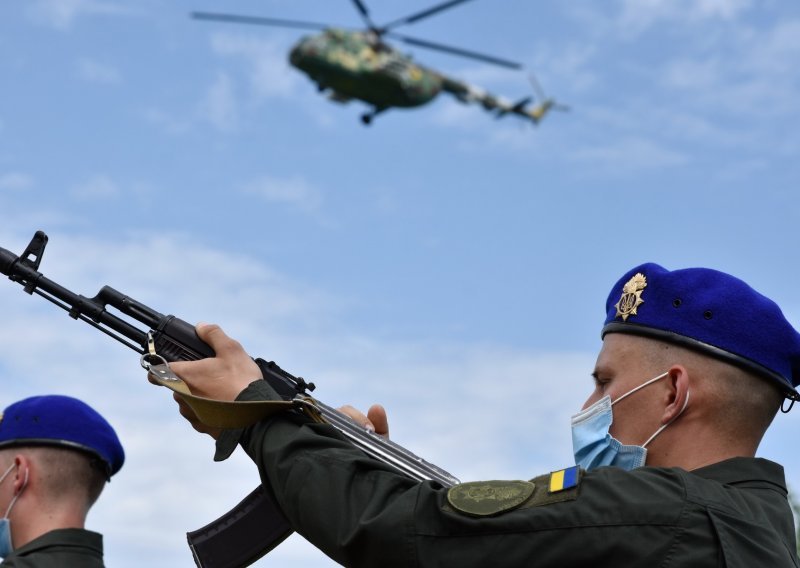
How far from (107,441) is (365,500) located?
15.1 feet

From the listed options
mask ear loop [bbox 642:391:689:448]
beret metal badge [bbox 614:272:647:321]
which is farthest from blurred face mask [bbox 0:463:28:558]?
mask ear loop [bbox 642:391:689:448]

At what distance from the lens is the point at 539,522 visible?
3549 millimetres

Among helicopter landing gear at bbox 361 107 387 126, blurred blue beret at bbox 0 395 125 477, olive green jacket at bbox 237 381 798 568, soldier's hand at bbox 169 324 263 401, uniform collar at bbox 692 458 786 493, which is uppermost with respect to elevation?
helicopter landing gear at bbox 361 107 387 126

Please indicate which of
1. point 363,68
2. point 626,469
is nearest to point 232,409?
point 626,469

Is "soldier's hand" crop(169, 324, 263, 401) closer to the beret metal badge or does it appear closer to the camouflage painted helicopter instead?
the beret metal badge

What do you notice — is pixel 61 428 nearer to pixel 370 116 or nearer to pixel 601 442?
pixel 601 442

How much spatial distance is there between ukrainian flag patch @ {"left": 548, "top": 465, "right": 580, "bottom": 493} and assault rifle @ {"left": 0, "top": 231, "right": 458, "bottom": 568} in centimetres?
76

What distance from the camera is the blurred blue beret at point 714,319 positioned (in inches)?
172

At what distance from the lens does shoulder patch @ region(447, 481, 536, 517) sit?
3600 millimetres

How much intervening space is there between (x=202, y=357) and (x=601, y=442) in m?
1.53

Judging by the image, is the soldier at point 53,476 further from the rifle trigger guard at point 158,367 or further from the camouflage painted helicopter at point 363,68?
the camouflage painted helicopter at point 363,68

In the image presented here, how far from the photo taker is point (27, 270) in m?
5.55

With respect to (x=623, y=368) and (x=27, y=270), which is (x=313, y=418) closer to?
(x=623, y=368)

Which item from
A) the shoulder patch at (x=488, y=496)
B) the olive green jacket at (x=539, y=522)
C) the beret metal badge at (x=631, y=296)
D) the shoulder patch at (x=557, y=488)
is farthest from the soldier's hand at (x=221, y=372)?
the beret metal badge at (x=631, y=296)
